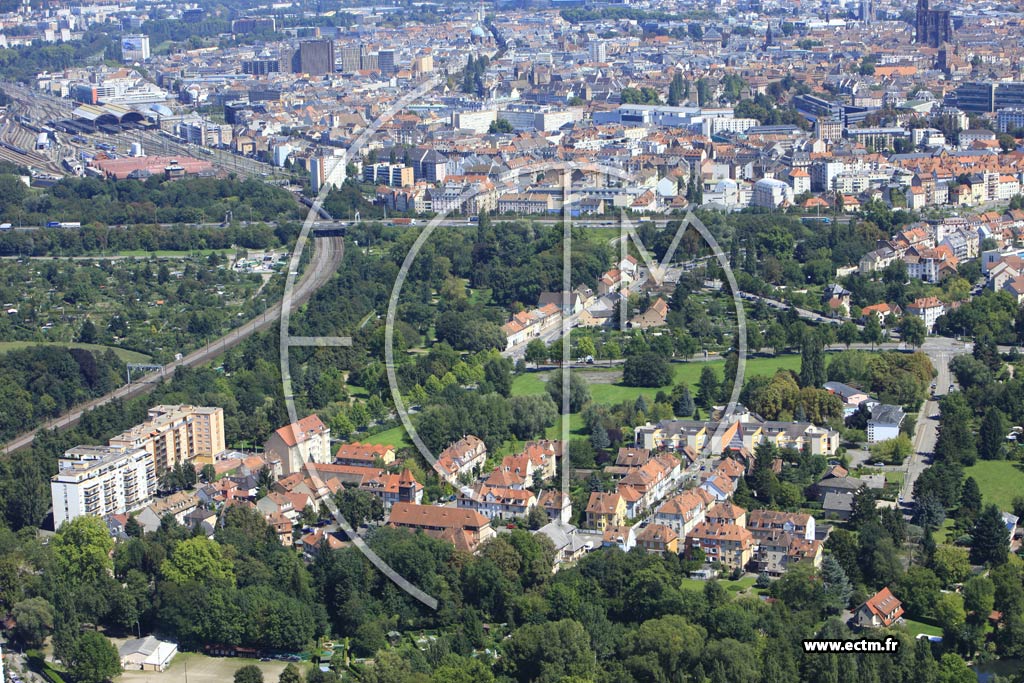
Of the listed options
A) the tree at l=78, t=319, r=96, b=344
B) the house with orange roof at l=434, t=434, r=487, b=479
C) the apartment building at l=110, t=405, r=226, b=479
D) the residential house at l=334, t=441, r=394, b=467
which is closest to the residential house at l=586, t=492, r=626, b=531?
the house with orange roof at l=434, t=434, r=487, b=479

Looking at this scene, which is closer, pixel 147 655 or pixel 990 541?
pixel 147 655

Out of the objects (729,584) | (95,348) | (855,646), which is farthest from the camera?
(95,348)

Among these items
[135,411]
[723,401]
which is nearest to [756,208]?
[723,401]

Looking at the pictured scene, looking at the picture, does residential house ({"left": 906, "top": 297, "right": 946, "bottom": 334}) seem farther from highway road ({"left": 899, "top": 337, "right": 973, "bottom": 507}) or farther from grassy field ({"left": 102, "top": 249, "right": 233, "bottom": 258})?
grassy field ({"left": 102, "top": 249, "right": 233, "bottom": 258})

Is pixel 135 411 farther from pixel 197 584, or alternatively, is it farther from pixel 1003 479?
pixel 1003 479

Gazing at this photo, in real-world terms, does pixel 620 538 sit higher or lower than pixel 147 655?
higher

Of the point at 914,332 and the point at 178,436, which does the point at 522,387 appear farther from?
the point at 914,332

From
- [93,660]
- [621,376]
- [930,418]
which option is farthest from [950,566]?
[621,376]
